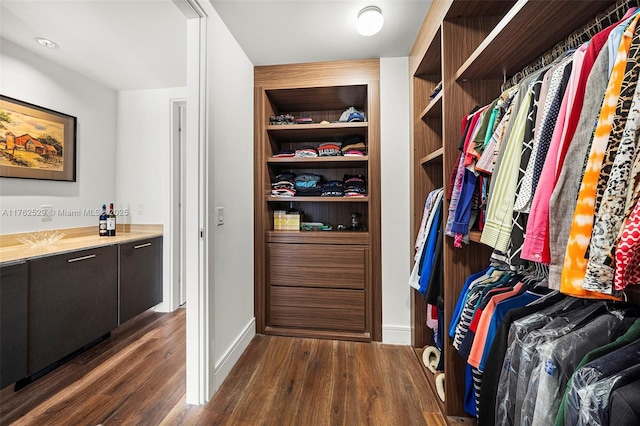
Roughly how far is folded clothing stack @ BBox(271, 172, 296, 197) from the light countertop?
52.8 inches

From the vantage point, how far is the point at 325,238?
7.47 feet

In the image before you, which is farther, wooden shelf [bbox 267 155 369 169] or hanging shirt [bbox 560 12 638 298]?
wooden shelf [bbox 267 155 369 169]

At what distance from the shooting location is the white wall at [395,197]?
2205 mm

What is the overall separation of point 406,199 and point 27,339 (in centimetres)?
268

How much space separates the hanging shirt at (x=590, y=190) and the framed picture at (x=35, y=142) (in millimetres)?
3228

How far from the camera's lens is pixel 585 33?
936 millimetres

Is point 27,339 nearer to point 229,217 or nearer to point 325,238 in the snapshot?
point 229,217

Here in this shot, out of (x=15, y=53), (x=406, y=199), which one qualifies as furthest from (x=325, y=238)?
(x=15, y=53)

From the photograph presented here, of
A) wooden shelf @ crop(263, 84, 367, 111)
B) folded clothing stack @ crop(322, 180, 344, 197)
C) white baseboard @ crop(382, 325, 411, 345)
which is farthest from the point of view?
folded clothing stack @ crop(322, 180, 344, 197)

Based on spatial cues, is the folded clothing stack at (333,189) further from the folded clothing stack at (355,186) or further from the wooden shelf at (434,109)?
the wooden shelf at (434,109)

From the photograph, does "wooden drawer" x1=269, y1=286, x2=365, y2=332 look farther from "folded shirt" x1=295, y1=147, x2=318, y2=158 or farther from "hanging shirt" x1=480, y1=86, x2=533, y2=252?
"hanging shirt" x1=480, y1=86, x2=533, y2=252

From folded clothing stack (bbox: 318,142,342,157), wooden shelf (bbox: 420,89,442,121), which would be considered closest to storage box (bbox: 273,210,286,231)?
folded clothing stack (bbox: 318,142,342,157)

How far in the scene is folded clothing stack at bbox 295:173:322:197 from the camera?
8.25 feet

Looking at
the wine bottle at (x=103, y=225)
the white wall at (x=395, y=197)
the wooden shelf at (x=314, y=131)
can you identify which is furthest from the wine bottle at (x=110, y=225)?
the white wall at (x=395, y=197)
